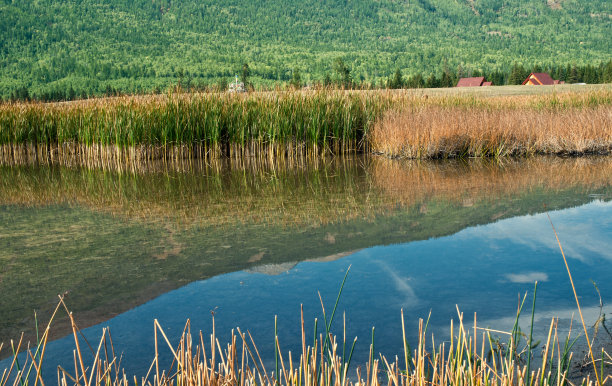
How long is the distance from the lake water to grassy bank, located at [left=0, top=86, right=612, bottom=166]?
12.0ft

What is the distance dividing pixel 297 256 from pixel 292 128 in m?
9.05

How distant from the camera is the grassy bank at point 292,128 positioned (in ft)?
40.1

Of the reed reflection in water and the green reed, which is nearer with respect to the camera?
the reed reflection in water

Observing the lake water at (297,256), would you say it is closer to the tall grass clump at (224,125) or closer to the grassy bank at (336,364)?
the grassy bank at (336,364)

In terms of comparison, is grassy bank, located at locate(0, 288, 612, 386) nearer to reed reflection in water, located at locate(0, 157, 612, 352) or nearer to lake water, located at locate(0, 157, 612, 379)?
lake water, located at locate(0, 157, 612, 379)

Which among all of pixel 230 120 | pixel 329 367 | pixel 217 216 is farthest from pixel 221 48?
pixel 329 367

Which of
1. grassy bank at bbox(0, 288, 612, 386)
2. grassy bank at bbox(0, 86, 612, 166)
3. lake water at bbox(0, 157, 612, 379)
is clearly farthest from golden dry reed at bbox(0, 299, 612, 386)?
grassy bank at bbox(0, 86, 612, 166)

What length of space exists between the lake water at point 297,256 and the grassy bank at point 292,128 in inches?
144

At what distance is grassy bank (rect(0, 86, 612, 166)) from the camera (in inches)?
481

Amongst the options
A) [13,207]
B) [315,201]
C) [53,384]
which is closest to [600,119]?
[315,201]

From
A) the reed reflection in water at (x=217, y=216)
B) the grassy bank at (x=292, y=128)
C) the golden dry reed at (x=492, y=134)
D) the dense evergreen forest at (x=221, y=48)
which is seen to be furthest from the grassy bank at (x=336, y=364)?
the dense evergreen forest at (x=221, y=48)

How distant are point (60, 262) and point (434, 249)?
309 centimetres

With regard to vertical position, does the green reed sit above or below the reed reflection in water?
above

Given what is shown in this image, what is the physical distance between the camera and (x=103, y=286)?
4082 mm
